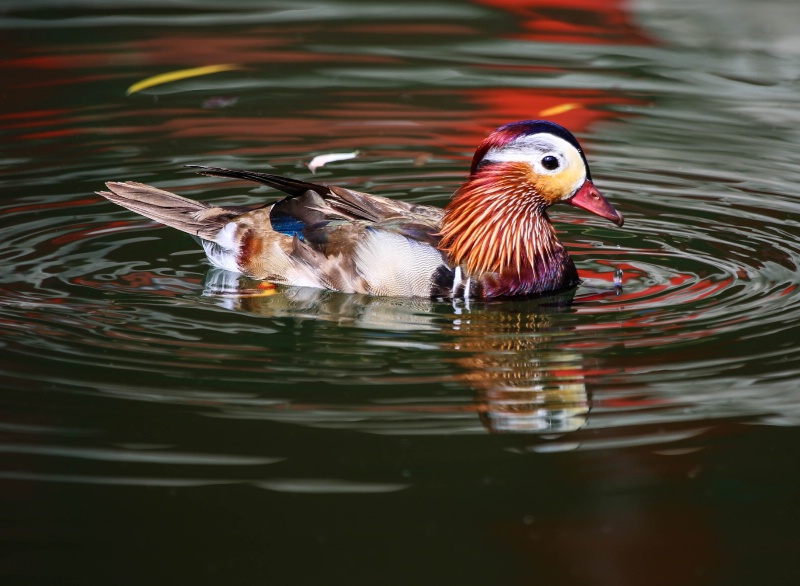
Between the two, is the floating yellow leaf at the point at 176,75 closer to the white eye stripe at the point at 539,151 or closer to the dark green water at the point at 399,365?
the dark green water at the point at 399,365

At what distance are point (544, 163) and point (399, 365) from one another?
4.97 ft

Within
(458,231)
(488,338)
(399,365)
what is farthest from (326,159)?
(399,365)

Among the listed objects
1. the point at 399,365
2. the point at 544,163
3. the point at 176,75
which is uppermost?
the point at 176,75

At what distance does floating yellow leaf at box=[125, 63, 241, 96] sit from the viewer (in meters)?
10.3

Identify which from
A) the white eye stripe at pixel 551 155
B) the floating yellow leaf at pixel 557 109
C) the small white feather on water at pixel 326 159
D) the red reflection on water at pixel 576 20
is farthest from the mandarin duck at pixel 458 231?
the red reflection on water at pixel 576 20

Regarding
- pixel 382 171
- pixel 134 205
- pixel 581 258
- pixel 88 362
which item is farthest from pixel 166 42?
pixel 88 362

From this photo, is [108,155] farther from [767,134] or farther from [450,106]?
[767,134]

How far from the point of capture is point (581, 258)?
7020 millimetres

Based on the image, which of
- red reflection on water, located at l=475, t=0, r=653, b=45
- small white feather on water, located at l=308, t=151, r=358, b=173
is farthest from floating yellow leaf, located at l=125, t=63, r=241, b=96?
red reflection on water, located at l=475, t=0, r=653, b=45

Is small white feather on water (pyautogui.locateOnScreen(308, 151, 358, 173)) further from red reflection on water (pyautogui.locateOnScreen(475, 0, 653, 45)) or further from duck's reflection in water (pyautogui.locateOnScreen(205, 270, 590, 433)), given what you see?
red reflection on water (pyautogui.locateOnScreen(475, 0, 653, 45))

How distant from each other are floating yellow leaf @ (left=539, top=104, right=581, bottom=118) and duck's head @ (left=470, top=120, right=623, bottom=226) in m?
3.23

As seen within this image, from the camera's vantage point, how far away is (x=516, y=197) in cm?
645

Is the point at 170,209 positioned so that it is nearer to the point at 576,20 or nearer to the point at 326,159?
the point at 326,159

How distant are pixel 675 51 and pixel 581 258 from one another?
193 inches
